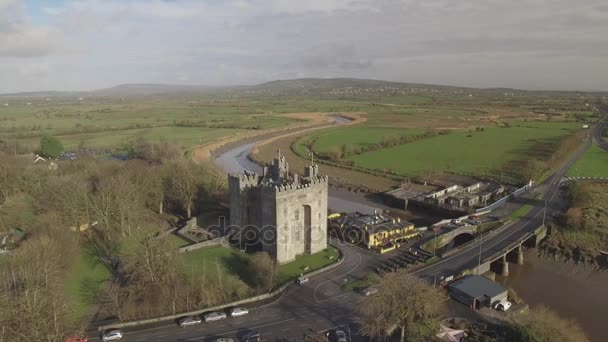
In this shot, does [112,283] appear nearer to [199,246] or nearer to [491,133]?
[199,246]

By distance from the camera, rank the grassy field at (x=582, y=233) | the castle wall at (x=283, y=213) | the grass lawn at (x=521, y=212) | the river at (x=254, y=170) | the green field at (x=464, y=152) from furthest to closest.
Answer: the green field at (x=464, y=152) → the river at (x=254, y=170) → the grass lawn at (x=521, y=212) → the grassy field at (x=582, y=233) → the castle wall at (x=283, y=213)

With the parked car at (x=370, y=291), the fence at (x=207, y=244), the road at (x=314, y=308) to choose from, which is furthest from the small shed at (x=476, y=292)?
the fence at (x=207, y=244)

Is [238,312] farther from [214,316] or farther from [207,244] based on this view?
[207,244]

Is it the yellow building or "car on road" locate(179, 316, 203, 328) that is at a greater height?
the yellow building

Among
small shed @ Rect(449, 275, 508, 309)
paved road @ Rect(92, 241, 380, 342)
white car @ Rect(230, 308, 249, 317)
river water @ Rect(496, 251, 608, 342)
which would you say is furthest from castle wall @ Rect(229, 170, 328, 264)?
river water @ Rect(496, 251, 608, 342)

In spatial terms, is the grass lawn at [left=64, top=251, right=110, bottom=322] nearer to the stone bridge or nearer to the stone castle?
the stone castle

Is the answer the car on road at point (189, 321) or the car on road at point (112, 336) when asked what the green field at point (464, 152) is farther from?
the car on road at point (112, 336)
